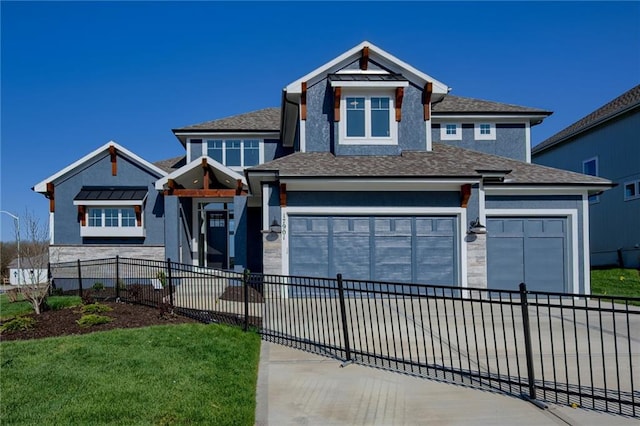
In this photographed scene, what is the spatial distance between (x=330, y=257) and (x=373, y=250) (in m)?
1.29

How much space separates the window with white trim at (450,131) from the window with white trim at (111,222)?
1268 centimetres

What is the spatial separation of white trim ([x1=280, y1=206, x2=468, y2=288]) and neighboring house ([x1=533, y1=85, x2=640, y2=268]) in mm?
10779

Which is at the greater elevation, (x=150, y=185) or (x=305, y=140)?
(x=305, y=140)

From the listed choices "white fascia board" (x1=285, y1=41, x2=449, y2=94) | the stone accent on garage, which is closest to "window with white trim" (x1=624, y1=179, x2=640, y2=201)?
"white fascia board" (x1=285, y1=41, x2=449, y2=94)

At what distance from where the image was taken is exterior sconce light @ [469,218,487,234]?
542 inches

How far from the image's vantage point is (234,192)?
16984 mm

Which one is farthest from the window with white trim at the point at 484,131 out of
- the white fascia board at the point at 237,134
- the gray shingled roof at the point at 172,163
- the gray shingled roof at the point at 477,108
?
the gray shingled roof at the point at 172,163

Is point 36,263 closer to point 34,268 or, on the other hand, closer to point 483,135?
point 34,268

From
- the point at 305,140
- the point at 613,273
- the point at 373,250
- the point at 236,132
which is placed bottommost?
the point at 613,273

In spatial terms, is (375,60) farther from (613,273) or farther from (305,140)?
(613,273)

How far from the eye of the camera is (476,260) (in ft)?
45.6

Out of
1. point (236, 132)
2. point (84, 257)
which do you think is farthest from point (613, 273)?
point (84, 257)

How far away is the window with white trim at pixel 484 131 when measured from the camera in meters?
20.0

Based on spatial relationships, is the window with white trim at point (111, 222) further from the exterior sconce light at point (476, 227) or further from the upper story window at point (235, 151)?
the exterior sconce light at point (476, 227)
